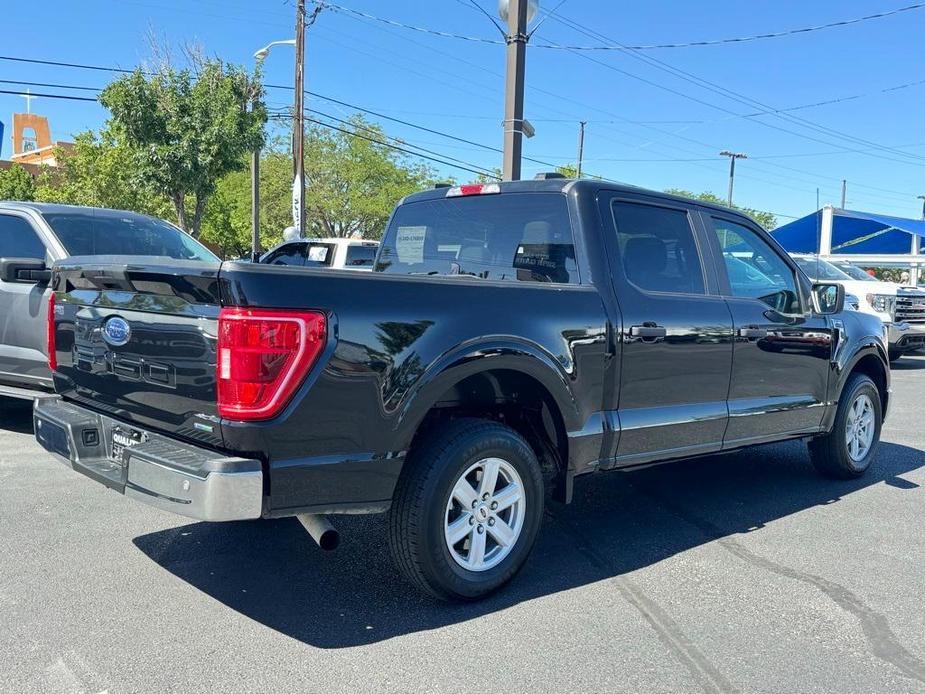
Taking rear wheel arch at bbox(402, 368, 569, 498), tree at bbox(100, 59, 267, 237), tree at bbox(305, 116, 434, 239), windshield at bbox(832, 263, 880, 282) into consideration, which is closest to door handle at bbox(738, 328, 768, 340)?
rear wheel arch at bbox(402, 368, 569, 498)

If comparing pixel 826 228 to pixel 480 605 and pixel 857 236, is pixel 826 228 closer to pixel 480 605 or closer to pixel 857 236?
pixel 857 236

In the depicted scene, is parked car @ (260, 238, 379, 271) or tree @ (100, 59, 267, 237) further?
tree @ (100, 59, 267, 237)

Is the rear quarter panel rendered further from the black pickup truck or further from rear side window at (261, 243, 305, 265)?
rear side window at (261, 243, 305, 265)

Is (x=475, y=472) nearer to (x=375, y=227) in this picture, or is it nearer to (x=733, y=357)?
(x=733, y=357)

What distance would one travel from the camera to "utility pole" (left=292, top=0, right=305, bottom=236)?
19.3 m

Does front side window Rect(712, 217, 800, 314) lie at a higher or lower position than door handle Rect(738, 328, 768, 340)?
higher

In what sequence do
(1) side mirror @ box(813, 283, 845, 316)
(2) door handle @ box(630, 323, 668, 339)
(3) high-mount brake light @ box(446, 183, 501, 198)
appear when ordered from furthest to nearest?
(1) side mirror @ box(813, 283, 845, 316), (3) high-mount brake light @ box(446, 183, 501, 198), (2) door handle @ box(630, 323, 668, 339)

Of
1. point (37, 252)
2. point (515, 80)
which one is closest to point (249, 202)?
point (515, 80)

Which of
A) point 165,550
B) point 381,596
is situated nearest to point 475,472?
point 381,596

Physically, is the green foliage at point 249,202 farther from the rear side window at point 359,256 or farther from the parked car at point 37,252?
the parked car at point 37,252

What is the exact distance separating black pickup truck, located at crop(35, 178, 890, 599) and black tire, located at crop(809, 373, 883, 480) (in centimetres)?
60

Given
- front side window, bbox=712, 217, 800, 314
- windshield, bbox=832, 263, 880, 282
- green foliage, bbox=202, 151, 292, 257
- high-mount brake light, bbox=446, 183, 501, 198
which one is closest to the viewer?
high-mount brake light, bbox=446, 183, 501, 198

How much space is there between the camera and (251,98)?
60.0 feet

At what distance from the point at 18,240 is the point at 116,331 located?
387 cm
